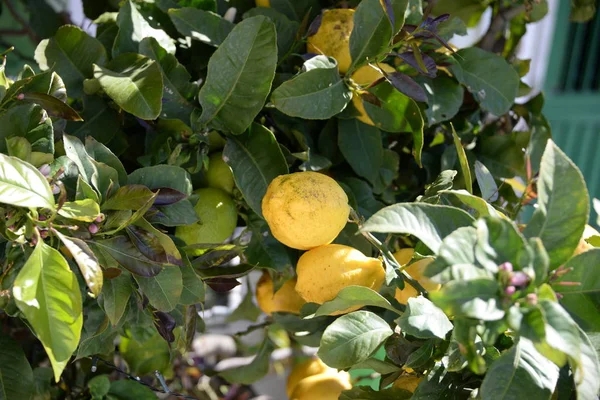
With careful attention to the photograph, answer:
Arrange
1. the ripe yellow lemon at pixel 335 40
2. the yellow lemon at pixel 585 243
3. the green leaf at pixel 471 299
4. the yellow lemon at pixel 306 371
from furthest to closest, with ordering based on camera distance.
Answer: the yellow lemon at pixel 306 371 < the ripe yellow lemon at pixel 335 40 < the yellow lemon at pixel 585 243 < the green leaf at pixel 471 299

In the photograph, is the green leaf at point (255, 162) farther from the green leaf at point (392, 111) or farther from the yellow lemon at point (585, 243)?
the yellow lemon at point (585, 243)

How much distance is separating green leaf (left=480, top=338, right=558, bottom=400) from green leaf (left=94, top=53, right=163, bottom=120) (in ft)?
1.20

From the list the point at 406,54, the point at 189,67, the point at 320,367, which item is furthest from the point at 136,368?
the point at 406,54

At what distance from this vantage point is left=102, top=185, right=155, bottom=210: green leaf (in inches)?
21.1

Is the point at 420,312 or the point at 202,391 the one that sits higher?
the point at 420,312

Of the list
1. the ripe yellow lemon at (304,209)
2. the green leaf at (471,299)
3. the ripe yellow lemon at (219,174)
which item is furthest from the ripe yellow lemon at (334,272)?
the green leaf at (471,299)

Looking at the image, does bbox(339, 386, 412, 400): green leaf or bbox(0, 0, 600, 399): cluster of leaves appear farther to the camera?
bbox(339, 386, 412, 400): green leaf

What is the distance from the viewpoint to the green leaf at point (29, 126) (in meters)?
0.55

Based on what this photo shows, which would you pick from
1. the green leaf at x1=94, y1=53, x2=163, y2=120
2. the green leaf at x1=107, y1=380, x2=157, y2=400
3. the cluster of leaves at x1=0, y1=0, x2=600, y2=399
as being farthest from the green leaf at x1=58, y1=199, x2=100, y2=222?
the green leaf at x1=107, y1=380, x2=157, y2=400

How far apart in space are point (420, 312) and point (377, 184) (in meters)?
0.26

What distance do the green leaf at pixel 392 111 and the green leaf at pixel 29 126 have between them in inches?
12.7

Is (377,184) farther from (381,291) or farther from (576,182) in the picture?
(576,182)

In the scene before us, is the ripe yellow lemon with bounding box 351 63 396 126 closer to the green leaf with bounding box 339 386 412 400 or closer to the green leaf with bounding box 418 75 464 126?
the green leaf with bounding box 418 75 464 126

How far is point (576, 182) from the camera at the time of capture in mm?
457
